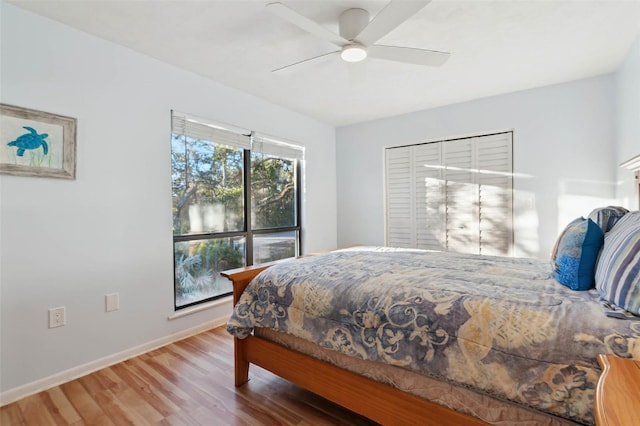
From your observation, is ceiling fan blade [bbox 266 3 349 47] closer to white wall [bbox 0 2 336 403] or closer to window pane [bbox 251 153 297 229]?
white wall [bbox 0 2 336 403]

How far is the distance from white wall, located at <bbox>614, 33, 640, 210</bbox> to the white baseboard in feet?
12.6

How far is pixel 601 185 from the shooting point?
2920mm

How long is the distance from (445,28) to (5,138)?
2883mm

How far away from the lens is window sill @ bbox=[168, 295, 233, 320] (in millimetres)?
2705

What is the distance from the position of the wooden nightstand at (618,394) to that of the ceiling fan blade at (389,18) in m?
1.60

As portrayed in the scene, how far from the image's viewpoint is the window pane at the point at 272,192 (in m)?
3.56

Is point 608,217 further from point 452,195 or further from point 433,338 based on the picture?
point 452,195

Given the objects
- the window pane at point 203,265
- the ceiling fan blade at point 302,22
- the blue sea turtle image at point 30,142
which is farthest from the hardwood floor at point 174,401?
the ceiling fan blade at point 302,22

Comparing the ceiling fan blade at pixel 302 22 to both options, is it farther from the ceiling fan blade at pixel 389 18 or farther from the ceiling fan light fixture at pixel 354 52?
the ceiling fan blade at pixel 389 18

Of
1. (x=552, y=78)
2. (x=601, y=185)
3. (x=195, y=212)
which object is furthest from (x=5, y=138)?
(x=601, y=185)

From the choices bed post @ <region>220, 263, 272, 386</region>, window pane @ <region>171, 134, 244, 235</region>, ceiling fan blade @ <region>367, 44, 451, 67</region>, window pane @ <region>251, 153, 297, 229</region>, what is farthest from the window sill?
ceiling fan blade @ <region>367, 44, 451, 67</region>

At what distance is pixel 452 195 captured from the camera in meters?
3.73

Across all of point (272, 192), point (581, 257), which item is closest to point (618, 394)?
point (581, 257)

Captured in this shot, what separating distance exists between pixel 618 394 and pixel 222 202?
10.0 feet
